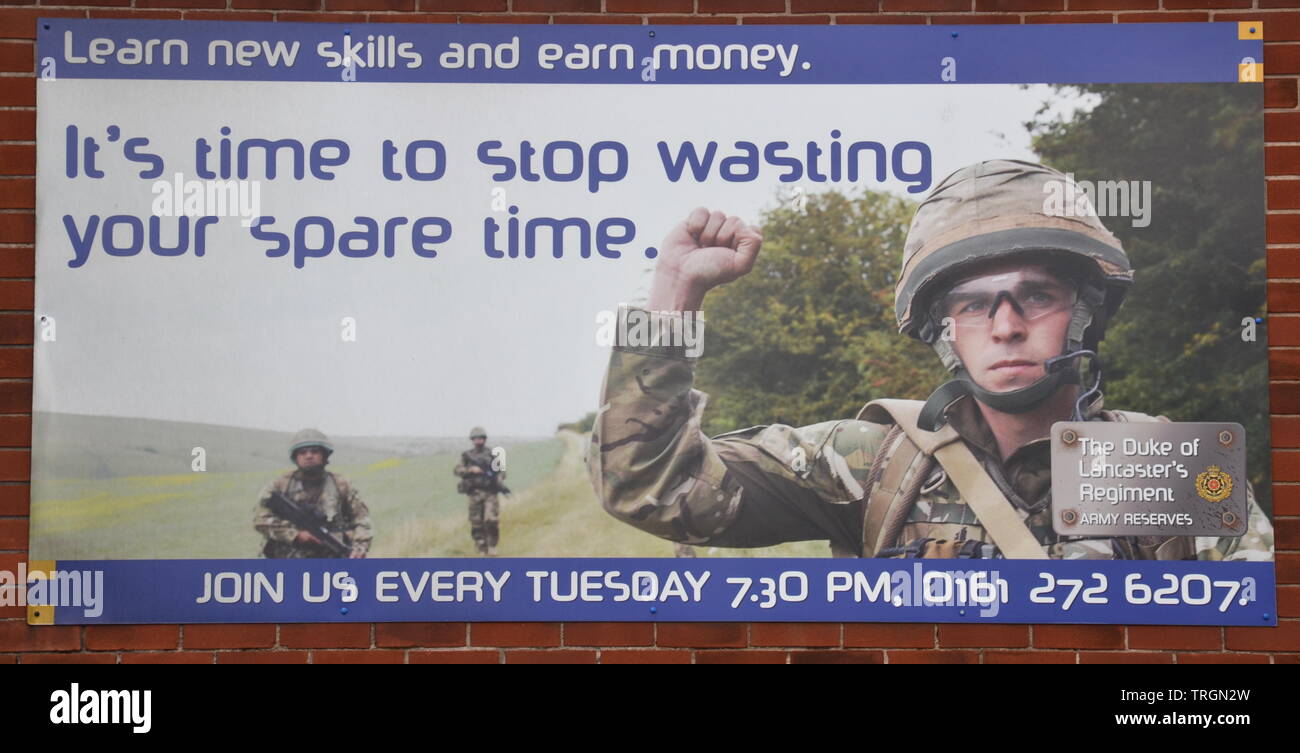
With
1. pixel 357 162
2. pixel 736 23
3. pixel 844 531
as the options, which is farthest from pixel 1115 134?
pixel 357 162

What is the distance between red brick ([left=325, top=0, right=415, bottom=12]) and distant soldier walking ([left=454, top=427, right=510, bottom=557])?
5.08 ft

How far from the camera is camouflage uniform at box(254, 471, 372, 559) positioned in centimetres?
360

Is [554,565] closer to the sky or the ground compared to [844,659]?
closer to the sky

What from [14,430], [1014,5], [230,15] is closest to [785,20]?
[1014,5]

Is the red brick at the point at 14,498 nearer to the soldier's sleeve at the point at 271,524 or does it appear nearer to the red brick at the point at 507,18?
the soldier's sleeve at the point at 271,524

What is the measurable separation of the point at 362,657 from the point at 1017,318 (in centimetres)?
244

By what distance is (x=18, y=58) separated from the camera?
3.65 metres

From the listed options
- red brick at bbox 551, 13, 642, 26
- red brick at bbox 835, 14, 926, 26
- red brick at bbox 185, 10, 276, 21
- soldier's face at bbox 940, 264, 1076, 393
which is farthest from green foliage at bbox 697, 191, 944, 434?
red brick at bbox 185, 10, 276, 21

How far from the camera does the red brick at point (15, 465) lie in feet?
11.8

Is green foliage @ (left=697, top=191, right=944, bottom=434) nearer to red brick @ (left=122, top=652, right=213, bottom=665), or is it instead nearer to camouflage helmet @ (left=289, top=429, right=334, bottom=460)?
camouflage helmet @ (left=289, top=429, right=334, bottom=460)

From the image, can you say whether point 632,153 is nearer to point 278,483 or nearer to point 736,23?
point 736,23

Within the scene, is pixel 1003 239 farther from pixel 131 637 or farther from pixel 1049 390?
pixel 131 637

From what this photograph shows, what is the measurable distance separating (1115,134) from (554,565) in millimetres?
2365

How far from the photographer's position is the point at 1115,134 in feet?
11.9
